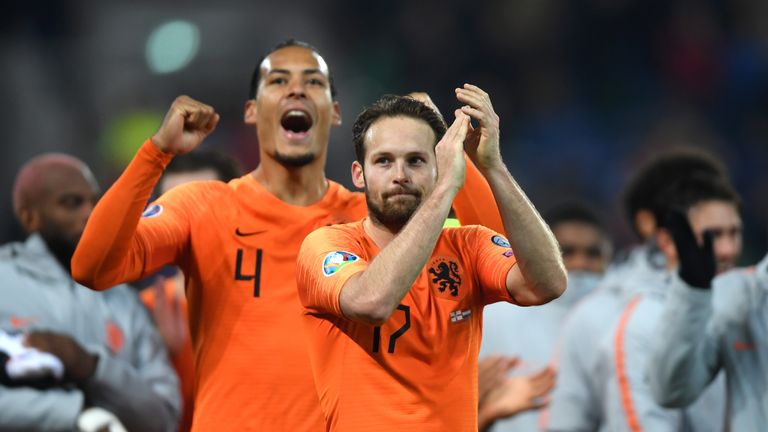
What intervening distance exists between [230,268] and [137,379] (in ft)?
3.56

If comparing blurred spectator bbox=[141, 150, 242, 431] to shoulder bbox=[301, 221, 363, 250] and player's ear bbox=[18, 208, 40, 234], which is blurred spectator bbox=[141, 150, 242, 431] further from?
shoulder bbox=[301, 221, 363, 250]

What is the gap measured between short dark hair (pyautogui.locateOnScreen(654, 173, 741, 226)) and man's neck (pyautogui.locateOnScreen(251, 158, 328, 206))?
183cm

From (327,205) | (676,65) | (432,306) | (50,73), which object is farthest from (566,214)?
(50,73)

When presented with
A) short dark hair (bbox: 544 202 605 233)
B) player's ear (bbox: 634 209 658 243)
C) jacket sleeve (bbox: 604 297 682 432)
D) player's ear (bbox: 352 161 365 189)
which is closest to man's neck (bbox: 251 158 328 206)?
player's ear (bbox: 352 161 365 189)

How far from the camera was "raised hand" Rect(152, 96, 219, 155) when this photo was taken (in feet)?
11.7

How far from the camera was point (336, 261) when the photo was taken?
2896 mm

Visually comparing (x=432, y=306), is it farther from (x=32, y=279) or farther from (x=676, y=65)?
(x=676, y=65)

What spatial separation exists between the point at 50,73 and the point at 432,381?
35.0ft

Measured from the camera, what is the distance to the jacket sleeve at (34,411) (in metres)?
4.25

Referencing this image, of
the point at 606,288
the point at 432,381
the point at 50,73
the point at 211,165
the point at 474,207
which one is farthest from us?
the point at 50,73

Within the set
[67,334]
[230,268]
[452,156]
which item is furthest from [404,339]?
[67,334]

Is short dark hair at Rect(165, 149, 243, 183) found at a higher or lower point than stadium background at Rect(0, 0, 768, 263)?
lower

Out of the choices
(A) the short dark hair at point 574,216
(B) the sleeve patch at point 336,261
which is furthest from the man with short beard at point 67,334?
(A) the short dark hair at point 574,216

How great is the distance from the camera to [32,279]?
467 cm
